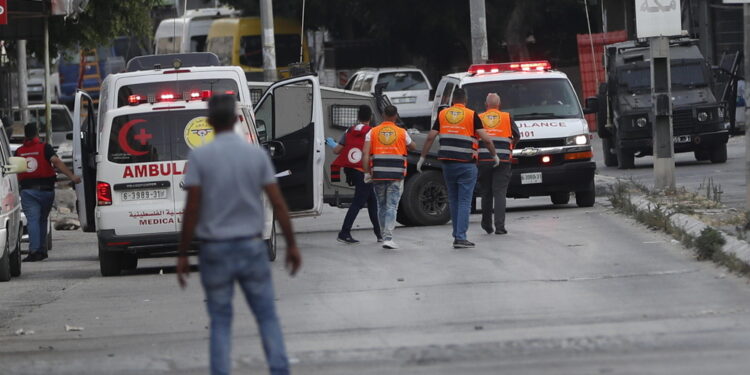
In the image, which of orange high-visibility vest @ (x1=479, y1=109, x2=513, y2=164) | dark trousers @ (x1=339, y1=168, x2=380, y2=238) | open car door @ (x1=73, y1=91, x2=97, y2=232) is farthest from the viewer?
dark trousers @ (x1=339, y1=168, x2=380, y2=238)

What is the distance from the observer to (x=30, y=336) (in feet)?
37.5

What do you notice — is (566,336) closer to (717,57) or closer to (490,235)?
(490,235)

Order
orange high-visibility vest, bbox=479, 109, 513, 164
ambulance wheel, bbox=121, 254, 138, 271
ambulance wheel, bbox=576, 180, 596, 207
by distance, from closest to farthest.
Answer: ambulance wheel, bbox=121, 254, 138, 271
orange high-visibility vest, bbox=479, 109, 513, 164
ambulance wheel, bbox=576, 180, 596, 207

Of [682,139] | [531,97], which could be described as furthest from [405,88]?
[531,97]

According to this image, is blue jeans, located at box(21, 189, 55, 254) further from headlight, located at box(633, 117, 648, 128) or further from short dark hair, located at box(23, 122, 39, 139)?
headlight, located at box(633, 117, 648, 128)

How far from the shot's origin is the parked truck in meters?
29.3

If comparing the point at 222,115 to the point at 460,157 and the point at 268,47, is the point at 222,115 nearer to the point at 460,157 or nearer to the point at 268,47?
the point at 460,157

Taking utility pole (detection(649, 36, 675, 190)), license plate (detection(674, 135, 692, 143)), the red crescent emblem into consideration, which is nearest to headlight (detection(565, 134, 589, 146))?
utility pole (detection(649, 36, 675, 190))

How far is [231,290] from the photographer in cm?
782

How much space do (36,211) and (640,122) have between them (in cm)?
1463

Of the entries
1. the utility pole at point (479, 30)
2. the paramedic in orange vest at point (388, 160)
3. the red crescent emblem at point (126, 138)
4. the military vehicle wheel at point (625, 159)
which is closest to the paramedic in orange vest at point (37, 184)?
the red crescent emblem at point (126, 138)

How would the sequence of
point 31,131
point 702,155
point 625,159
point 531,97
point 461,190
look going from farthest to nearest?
point 702,155 < point 625,159 < point 531,97 < point 31,131 < point 461,190

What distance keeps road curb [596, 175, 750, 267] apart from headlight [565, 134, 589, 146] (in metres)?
1.07

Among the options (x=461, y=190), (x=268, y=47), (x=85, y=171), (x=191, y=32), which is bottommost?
(x=461, y=190)
